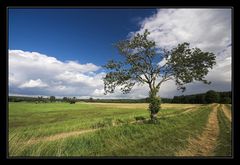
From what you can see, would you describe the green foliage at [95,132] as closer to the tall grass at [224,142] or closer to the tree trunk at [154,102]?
the tree trunk at [154,102]

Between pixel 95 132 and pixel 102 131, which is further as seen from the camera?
pixel 102 131

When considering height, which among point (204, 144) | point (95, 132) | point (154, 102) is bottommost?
point (204, 144)

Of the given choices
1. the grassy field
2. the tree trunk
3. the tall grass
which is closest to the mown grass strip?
the grassy field

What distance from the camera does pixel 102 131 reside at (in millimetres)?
9609

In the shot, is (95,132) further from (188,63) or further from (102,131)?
(188,63)

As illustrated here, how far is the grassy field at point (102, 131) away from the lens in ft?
27.2

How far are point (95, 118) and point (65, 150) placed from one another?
133 inches

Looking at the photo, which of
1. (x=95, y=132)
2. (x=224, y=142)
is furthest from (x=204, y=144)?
(x=95, y=132)
